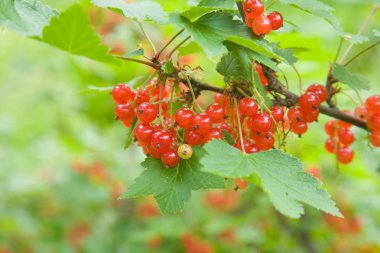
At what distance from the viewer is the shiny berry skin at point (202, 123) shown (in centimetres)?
127

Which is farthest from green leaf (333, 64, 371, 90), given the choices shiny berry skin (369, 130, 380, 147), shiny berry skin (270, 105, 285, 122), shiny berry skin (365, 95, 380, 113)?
shiny berry skin (270, 105, 285, 122)

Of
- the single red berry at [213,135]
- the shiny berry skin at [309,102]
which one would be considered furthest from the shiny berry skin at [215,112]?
the shiny berry skin at [309,102]

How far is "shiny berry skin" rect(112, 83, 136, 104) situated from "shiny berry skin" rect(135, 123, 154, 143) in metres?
0.12

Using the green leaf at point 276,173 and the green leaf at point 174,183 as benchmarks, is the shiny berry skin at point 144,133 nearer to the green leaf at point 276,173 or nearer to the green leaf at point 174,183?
the green leaf at point 174,183

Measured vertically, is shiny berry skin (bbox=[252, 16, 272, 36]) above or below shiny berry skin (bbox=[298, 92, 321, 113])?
above

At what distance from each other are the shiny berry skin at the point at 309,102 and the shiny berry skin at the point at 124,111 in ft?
1.75

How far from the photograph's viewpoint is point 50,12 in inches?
51.5

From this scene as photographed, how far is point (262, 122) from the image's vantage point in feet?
4.20

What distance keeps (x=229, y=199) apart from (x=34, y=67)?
109 inches

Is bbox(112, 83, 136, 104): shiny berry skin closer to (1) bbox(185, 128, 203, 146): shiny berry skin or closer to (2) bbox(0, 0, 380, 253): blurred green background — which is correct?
(1) bbox(185, 128, 203, 146): shiny berry skin

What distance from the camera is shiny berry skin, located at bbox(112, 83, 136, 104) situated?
1.37 meters

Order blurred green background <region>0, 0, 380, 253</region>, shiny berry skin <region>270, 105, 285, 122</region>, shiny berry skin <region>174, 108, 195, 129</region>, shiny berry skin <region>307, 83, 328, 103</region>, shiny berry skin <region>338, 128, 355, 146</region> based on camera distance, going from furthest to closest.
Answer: blurred green background <region>0, 0, 380, 253</region> < shiny berry skin <region>338, 128, 355, 146</region> < shiny berry skin <region>307, 83, 328, 103</region> < shiny berry skin <region>270, 105, 285, 122</region> < shiny berry skin <region>174, 108, 195, 129</region>

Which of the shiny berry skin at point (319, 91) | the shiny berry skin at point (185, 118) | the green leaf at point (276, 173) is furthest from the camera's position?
the shiny berry skin at point (319, 91)

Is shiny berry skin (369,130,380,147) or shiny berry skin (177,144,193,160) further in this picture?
shiny berry skin (369,130,380,147)
